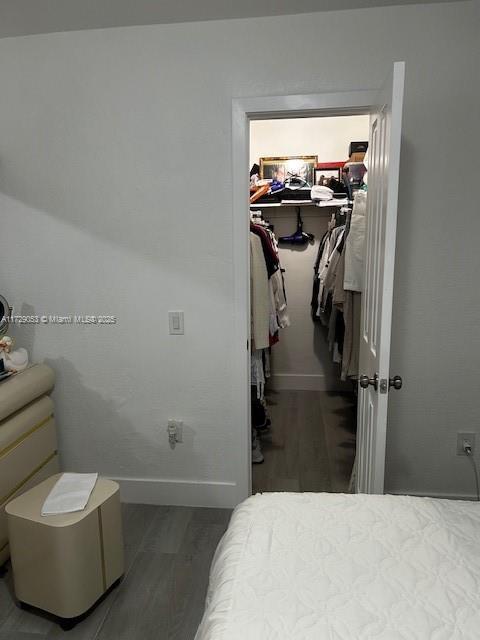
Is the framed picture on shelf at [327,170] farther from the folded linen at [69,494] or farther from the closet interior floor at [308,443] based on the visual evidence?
the folded linen at [69,494]

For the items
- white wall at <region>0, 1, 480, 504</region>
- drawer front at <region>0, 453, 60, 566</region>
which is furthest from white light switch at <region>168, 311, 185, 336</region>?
drawer front at <region>0, 453, 60, 566</region>

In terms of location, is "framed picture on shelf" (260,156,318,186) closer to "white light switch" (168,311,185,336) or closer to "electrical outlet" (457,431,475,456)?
"white light switch" (168,311,185,336)

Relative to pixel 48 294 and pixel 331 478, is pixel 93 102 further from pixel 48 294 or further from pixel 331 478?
pixel 331 478

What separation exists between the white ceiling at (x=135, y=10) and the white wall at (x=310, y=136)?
192 cm

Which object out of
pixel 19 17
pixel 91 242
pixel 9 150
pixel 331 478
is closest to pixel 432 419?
pixel 331 478

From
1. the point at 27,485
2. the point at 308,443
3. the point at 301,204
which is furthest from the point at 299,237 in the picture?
the point at 27,485

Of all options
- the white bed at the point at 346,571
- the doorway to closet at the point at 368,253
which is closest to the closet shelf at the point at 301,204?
the doorway to closet at the point at 368,253

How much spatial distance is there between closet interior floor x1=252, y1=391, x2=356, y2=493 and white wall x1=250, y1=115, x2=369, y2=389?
190 millimetres

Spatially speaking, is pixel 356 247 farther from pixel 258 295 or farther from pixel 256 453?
pixel 256 453

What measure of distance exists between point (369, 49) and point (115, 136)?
48.3 inches

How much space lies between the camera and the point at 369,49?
1994 millimetres

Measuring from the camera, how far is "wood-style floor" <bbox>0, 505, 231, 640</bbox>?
1673 millimetres

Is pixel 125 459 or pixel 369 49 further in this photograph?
pixel 125 459

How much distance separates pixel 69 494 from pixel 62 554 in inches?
8.7
